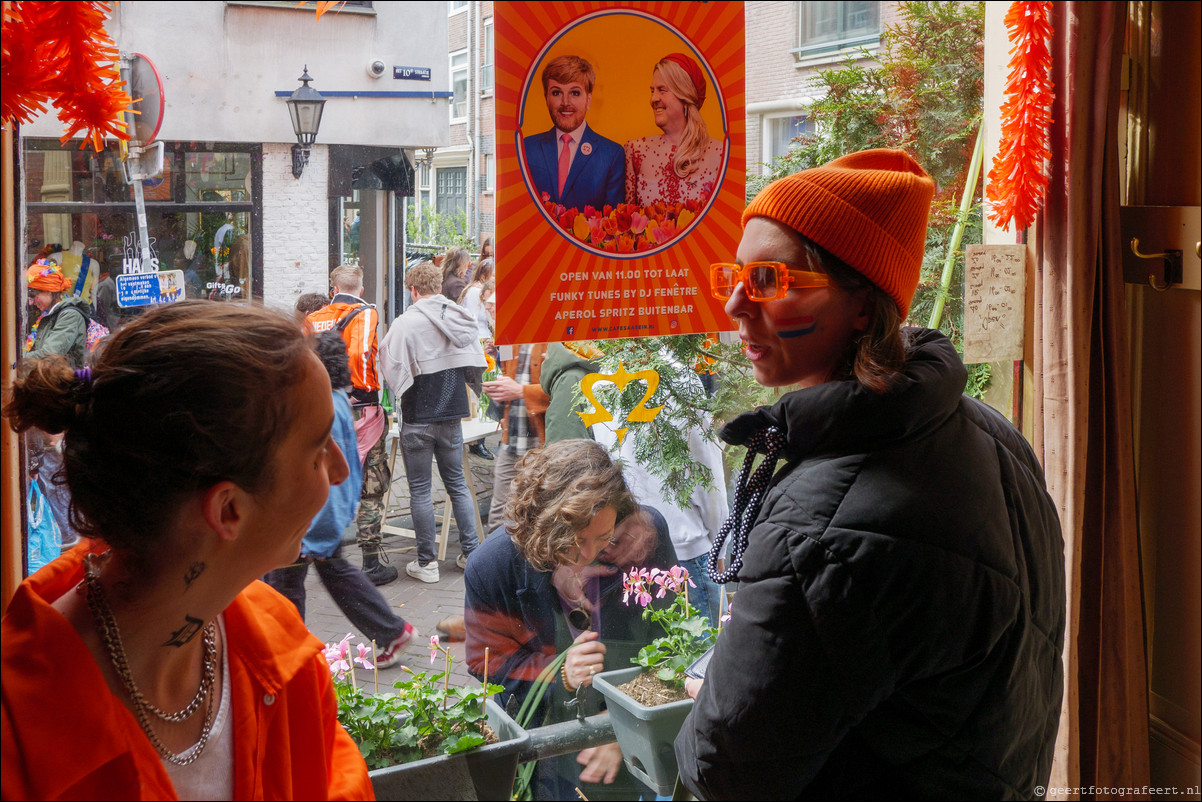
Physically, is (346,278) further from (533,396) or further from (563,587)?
(563,587)

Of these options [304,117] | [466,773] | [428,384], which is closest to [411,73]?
[304,117]

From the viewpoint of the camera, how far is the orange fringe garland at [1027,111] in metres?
2.26

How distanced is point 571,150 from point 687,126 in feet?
0.88

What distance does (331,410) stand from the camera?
1.27 m

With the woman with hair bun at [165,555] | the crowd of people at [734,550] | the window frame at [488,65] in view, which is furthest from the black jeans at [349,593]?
the window frame at [488,65]

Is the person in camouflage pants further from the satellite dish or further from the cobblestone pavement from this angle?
the satellite dish

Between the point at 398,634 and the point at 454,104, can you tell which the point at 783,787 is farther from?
the point at 454,104

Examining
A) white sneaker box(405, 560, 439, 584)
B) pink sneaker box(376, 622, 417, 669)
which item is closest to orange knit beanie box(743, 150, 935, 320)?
white sneaker box(405, 560, 439, 584)

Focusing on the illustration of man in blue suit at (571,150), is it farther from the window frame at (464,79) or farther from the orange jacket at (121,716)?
the orange jacket at (121,716)

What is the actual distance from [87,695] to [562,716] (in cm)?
119

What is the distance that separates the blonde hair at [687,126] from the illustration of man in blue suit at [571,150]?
0.45 feet

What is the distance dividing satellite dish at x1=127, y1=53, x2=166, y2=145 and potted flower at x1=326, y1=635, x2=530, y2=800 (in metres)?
0.99

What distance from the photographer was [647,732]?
6.72 ft

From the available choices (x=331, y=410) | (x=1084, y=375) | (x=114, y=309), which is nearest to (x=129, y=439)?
(x=331, y=410)
